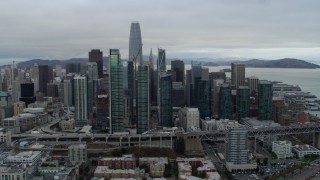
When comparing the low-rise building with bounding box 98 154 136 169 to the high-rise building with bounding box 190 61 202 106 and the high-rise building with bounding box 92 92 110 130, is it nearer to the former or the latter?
the high-rise building with bounding box 92 92 110 130

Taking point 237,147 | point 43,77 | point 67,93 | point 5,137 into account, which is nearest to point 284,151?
point 237,147

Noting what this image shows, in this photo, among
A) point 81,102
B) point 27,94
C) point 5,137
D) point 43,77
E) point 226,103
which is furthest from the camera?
point 43,77

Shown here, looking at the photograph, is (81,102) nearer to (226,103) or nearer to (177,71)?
(226,103)

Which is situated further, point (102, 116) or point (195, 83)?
point (195, 83)

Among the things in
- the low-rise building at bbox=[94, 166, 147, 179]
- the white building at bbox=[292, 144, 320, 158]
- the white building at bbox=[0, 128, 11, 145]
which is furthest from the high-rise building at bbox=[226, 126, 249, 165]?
the white building at bbox=[0, 128, 11, 145]

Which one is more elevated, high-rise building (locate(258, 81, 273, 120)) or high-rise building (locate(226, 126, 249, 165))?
high-rise building (locate(258, 81, 273, 120))

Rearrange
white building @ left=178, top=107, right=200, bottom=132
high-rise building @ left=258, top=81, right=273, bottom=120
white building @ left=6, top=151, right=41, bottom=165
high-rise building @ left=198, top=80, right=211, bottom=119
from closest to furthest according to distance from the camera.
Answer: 1. white building @ left=6, top=151, right=41, bottom=165
2. white building @ left=178, top=107, right=200, bottom=132
3. high-rise building @ left=258, top=81, right=273, bottom=120
4. high-rise building @ left=198, top=80, right=211, bottom=119

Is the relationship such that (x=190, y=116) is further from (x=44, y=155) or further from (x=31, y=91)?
(x=31, y=91)

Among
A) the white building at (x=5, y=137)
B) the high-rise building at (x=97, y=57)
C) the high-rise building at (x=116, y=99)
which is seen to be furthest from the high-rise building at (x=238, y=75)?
the white building at (x=5, y=137)
